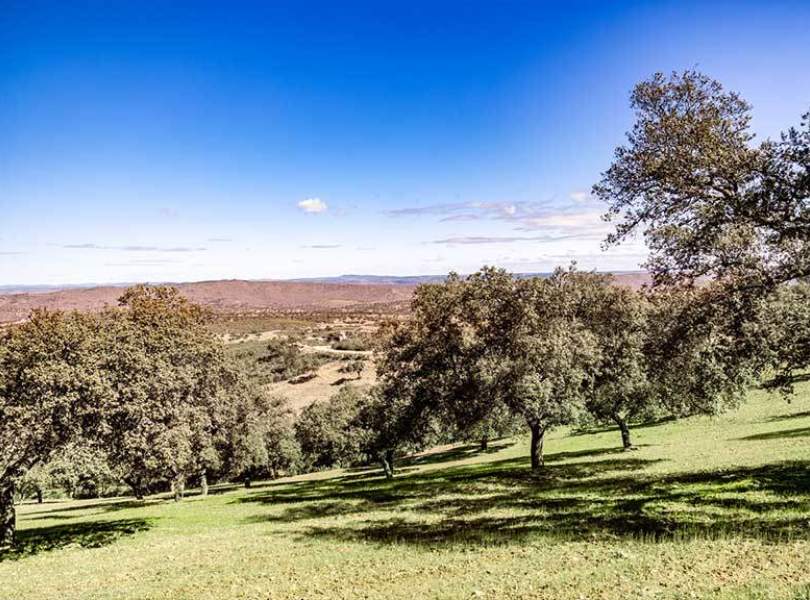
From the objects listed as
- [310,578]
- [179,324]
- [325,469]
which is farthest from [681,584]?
[325,469]

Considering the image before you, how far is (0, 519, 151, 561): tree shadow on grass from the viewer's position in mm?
27781

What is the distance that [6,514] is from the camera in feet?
92.0

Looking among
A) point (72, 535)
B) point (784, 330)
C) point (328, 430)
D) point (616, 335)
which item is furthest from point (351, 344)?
point (784, 330)

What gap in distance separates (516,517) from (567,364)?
12.5m

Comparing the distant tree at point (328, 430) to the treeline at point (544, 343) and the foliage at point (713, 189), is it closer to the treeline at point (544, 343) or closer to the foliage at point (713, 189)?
the treeline at point (544, 343)

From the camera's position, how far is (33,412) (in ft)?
81.0

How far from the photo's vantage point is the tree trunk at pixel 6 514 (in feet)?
89.6

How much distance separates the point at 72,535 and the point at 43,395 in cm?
1078

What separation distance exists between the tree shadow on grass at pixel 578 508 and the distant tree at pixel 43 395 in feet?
37.2

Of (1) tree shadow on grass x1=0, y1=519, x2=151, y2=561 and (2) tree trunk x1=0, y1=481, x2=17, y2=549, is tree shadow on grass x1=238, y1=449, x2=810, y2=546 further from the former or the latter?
(2) tree trunk x1=0, y1=481, x2=17, y2=549

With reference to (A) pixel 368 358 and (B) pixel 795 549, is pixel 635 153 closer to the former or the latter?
(B) pixel 795 549

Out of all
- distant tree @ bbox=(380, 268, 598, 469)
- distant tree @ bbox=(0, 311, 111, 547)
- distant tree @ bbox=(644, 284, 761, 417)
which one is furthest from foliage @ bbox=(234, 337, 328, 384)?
distant tree @ bbox=(644, 284, 761, 417)

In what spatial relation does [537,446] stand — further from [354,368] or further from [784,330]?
[354,368]

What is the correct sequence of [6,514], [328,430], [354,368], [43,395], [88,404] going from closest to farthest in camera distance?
[43,395], [88,404], [6,514], [328,430], [354,368]
